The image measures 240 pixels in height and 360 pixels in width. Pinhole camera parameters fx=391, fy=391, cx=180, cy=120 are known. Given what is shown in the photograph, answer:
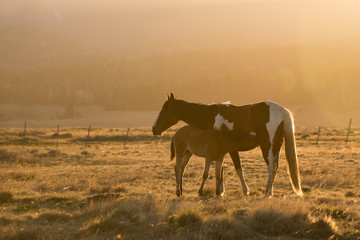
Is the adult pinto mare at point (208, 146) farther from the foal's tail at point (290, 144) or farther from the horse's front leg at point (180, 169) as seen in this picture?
the foal's tail at point (290, 144)

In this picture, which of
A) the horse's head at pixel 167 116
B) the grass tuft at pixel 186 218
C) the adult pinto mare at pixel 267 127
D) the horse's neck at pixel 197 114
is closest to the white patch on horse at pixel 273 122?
the adult pinto mare at pixel 267 127

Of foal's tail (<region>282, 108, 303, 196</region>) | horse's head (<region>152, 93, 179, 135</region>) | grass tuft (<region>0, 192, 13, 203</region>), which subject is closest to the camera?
grass tuft (<region>0, 192, 13, 203</region>)

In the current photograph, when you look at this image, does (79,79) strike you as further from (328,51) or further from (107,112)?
(328,51)

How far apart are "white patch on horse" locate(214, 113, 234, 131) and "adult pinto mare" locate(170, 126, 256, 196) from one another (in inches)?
9.9

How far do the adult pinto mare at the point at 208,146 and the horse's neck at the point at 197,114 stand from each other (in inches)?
20.7

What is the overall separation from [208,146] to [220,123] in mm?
897

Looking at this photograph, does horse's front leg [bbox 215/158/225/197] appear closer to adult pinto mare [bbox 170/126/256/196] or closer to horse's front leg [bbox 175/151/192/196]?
adult pinto mare [bbox 170/126/256/196]

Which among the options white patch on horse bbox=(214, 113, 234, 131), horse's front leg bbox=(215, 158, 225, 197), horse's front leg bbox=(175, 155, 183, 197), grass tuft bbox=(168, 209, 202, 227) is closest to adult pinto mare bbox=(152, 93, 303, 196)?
white patch on horse bbox=(214, 113, 234, 131)

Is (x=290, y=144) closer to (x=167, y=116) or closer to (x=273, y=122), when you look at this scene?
(x=273, y=122)

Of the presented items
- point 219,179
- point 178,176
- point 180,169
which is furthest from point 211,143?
point 178,176

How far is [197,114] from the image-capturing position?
10.9 meters

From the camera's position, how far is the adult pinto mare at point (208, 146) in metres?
9.66

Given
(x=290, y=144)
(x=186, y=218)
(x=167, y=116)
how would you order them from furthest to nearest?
(x=167, y=116) < (x=290, y=144) < (x=186, y=218)

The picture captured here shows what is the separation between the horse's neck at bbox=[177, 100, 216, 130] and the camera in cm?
1070
